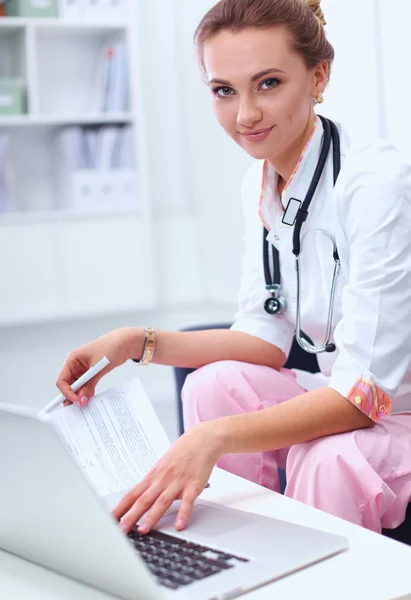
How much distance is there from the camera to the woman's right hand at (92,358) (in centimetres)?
122

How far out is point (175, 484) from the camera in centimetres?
93

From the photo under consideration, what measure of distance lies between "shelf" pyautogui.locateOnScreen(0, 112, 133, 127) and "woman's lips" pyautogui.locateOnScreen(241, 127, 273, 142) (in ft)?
7.27

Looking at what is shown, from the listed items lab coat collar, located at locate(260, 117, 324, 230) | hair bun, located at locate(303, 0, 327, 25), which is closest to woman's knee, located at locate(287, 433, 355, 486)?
lab coat collar, located at locate(260, 117, 324, 230)

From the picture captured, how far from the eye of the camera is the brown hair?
1.30 m

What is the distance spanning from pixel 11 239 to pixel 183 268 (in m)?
0.92

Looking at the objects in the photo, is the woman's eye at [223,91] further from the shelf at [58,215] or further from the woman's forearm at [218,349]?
the shelf at [58,215]

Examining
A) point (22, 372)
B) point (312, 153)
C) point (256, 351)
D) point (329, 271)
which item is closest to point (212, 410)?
Result: point (256, 351)

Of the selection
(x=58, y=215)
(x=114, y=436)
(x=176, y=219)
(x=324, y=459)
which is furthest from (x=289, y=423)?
(x=176, y=219)

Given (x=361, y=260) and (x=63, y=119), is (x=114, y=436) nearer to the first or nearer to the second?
(x=361, y=260)

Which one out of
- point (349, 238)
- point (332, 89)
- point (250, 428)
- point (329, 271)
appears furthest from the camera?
point (332, 89)

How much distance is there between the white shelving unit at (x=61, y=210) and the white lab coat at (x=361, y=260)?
6.96 ft

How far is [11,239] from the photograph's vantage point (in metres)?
3.44

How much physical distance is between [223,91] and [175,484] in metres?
0.68

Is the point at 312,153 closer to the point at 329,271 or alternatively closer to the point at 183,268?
the point at 329,271
